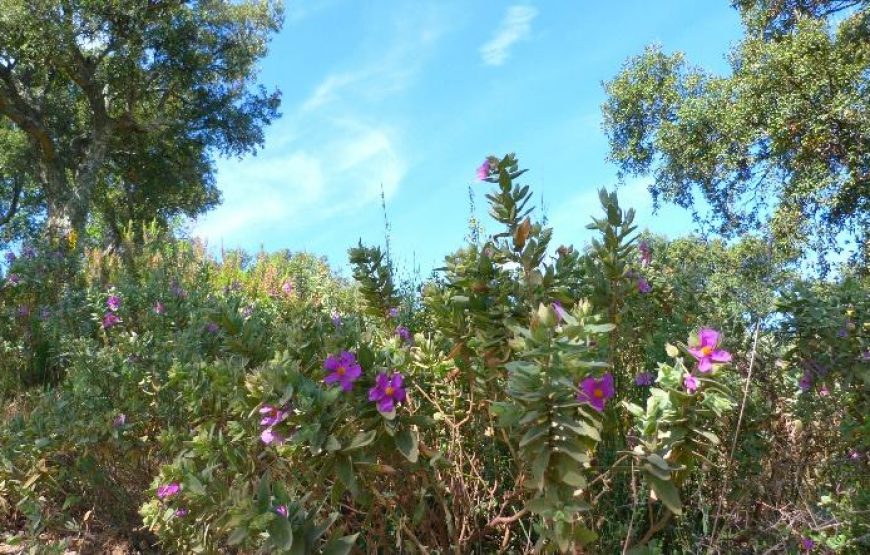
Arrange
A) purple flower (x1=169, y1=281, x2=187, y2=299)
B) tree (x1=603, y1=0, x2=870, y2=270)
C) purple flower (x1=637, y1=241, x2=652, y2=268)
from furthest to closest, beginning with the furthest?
tree (x1=603, y1=0, x2=870, y2=270), purple flower (x1=169, y1=281, x2=187, y2=299), purple flower (x1=637, y1=241, x2=652, y2=268)

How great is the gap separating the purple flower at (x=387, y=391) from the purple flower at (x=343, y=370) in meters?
0.05

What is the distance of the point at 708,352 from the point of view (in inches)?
69.6

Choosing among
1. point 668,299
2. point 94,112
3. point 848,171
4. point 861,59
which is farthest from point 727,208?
point 94,112

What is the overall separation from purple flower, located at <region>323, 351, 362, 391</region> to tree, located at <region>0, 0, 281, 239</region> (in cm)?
1423

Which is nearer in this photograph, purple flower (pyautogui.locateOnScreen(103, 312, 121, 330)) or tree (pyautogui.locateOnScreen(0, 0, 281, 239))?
purple flower (pyautogui.locateOnScreen(103, 312, 121, 330))

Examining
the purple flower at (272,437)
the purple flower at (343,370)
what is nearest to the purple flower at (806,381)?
the purple flower at (343,370)

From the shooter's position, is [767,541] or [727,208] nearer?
[767,541]

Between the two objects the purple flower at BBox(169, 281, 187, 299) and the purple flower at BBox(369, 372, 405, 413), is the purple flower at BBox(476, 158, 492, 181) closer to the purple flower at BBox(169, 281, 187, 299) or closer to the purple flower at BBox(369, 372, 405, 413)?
the purple flower at BBox(369, 372, 405, 413)

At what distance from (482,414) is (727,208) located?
1194cm

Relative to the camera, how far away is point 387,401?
5.74ft

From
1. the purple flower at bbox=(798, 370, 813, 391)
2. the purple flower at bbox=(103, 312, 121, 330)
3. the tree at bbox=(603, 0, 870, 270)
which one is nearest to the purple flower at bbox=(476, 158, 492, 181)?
the purple flower at bbox=(798, 370, 813, 391)

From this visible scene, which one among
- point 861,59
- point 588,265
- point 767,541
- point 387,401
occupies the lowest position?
point 767,541

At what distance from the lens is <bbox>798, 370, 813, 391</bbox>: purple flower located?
91.0 inches

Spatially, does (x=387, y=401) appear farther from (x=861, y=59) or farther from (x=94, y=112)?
(x=94, y=112)
